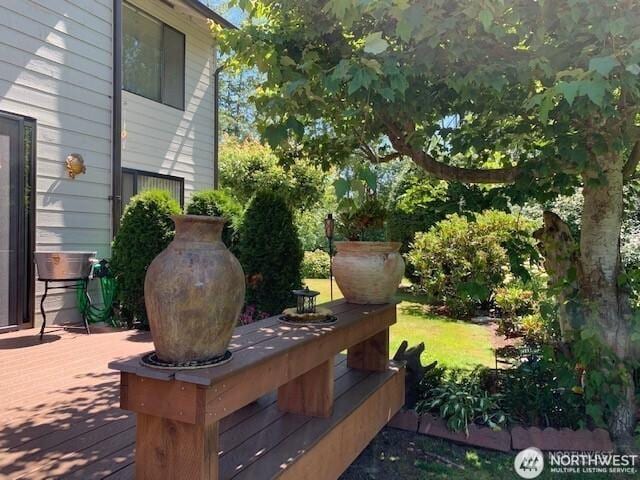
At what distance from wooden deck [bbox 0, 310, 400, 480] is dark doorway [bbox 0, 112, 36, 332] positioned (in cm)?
93

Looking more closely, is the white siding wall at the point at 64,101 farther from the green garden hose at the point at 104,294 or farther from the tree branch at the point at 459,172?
the tree branch at the point at 459,172

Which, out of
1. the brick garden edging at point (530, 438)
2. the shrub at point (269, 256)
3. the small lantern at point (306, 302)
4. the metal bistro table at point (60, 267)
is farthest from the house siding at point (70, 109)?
the brick garden edging at point (530, 438)

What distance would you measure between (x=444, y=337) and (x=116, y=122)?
16.6 feet

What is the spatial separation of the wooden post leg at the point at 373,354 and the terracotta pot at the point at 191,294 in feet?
6.53

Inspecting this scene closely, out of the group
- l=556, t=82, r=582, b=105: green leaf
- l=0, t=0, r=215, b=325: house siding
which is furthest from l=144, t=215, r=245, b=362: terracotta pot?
l=0, t=0, r=215, b=325: house siding

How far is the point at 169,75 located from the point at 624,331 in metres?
6.83

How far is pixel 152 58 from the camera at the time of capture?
711 centimetres

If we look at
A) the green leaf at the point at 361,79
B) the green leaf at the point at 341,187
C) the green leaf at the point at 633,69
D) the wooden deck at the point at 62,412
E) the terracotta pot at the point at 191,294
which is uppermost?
the green leaf at the point at 361,79

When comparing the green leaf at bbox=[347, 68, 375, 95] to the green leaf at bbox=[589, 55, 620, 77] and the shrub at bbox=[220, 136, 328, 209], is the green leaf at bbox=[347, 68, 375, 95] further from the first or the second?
the shrub at bbox=[220, 136, 328, 209]

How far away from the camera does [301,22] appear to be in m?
3.64

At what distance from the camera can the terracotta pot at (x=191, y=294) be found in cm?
163

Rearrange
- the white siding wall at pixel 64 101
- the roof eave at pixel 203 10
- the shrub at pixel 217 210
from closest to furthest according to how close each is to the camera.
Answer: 1. the white siding wall at pixel 64 101
2. the shrub at pixel 217 210
3. the roof eave at pixel 203 10

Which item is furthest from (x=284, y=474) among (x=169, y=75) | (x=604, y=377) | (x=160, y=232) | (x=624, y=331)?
(x=169, y=75)

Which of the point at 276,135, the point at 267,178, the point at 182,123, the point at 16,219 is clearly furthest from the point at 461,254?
the point at 16,219
